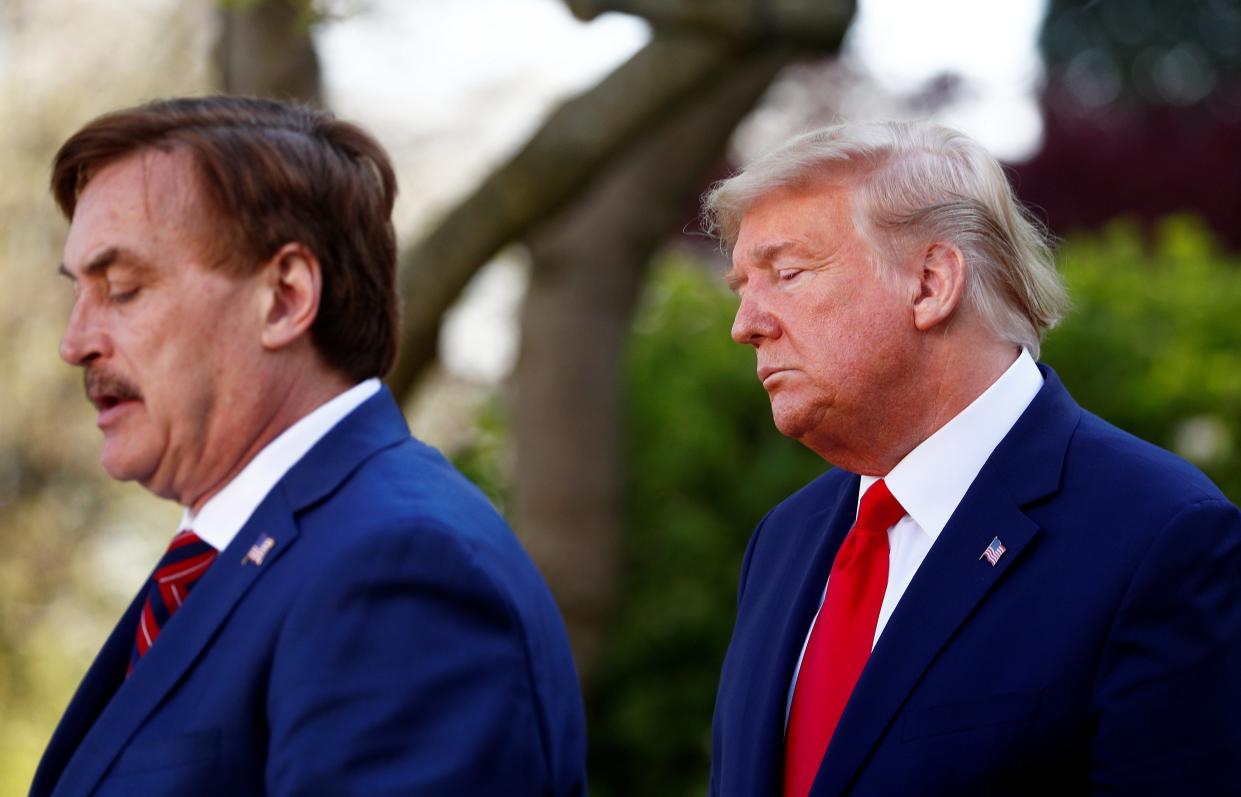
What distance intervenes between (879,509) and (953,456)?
0.16m

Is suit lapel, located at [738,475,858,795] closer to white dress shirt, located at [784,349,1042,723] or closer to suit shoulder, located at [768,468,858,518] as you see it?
suit shoulder, located at [768,468,858,518]

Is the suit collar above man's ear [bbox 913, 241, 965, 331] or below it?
below

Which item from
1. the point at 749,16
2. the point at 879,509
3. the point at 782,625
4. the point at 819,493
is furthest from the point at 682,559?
the point at 879,509

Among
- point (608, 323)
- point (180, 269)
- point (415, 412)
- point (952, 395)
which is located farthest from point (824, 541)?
point (415, 412)

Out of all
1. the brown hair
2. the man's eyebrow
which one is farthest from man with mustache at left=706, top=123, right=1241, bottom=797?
the man's eyebrow

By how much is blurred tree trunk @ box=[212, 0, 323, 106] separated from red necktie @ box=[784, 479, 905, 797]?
9.68 feet

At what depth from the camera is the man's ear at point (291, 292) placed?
2654 mm

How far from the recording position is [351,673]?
7.30 feet

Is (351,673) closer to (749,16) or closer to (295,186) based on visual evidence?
(295,186)

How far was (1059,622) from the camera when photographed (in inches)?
89.9

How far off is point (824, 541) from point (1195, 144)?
2009cm

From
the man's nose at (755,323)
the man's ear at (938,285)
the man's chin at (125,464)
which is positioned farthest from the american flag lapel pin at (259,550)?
the man's ear at (938,285)

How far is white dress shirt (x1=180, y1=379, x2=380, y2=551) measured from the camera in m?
2.62

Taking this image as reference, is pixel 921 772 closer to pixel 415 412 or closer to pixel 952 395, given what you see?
pixel 952 395
